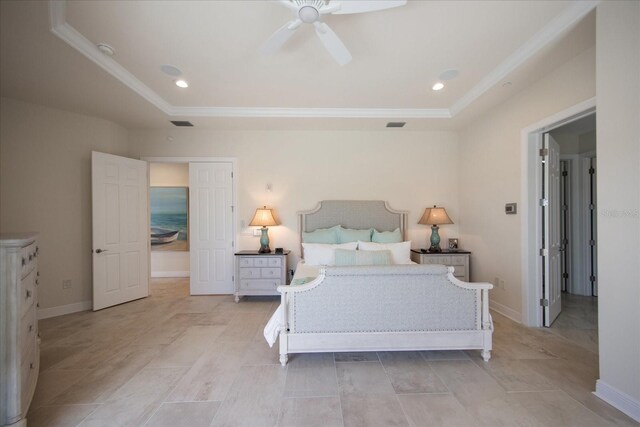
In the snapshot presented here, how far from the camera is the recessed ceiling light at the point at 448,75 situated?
2.90 m

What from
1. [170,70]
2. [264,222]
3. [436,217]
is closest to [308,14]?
[170,70]

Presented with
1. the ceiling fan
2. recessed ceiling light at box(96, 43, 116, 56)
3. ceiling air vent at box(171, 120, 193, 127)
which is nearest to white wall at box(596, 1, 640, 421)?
the ceiling fan

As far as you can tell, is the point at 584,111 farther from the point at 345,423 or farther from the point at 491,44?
the point at 345,423

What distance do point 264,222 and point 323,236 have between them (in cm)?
95

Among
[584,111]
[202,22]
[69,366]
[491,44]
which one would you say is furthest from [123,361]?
[584,111]

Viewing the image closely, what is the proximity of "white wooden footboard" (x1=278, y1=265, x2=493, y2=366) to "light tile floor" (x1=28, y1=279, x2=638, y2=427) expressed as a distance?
9.1 inches

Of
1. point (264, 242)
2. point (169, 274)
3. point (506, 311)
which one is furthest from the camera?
point (169, 274)

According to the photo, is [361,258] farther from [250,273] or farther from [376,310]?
[250,273]

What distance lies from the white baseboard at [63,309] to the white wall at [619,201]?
5.70 m

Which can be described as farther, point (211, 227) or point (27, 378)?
point (211, 227)

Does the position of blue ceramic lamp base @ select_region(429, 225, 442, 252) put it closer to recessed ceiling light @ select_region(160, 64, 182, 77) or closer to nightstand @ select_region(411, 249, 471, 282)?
nightstand @ select_region(411, 249, 471, 282)

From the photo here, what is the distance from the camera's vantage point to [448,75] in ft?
9.76

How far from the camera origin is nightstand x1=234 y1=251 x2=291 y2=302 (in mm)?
4125

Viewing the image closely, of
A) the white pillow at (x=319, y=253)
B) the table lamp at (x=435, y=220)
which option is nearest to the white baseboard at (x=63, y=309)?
the white pillow at (x=319, y=253)
